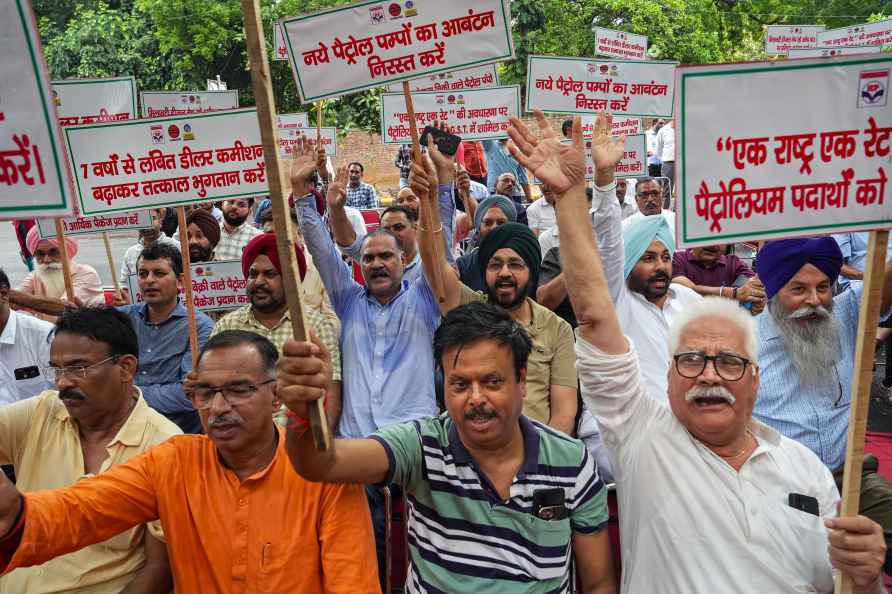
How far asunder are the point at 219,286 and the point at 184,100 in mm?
3623

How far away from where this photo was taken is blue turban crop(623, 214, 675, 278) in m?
4.08

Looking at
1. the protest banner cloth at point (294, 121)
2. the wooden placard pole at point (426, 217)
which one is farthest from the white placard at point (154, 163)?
the protest banner cloth at point (294, 121)

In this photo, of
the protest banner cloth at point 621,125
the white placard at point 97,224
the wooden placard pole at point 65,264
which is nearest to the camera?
the wooden placard pole at point 65,264

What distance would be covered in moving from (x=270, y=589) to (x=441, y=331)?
941 mm

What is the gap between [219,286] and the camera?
510cm

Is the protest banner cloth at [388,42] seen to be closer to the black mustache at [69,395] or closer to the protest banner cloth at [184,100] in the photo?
the black mustache at [69,395]

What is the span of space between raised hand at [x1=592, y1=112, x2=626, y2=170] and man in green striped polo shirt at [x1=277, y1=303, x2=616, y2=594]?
1.40 m

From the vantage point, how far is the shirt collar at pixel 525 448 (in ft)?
7.77

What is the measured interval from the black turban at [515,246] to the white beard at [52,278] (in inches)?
169

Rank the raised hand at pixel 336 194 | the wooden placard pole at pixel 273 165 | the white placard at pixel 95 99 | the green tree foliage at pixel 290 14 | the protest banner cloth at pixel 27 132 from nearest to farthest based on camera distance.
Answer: the wooden placard pole at pixel 273 165 < the protest banner cloth at pixel 27 132 < the raised hand at pixel 336 194 < the white placard at pixel 95 99 < the green tree foliage at pixel 290 14

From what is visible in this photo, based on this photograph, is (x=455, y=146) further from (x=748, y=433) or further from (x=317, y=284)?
(x=748, y=433)

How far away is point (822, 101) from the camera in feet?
7.59

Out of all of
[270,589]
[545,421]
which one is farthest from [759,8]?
[270,589]

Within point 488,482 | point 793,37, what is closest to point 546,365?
point 488,482
